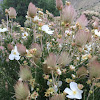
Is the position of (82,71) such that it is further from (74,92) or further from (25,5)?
(25,5)

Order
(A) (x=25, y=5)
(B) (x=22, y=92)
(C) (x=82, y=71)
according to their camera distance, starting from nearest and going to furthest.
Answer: (B) (x=22, y=92)
(C) (x=82, y=71)
(A) (x=25, y=5)

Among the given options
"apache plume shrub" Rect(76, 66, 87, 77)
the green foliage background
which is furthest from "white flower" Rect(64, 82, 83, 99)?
the green foliage background

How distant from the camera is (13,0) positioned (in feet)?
45.5

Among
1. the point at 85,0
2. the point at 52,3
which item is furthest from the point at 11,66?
the point at 85,0

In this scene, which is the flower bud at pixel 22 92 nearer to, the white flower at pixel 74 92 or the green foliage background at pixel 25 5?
the white flower at pixel 74 92

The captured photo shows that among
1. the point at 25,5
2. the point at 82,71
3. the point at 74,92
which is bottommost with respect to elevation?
the point at 74,92

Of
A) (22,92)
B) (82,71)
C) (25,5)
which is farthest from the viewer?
(25,5)

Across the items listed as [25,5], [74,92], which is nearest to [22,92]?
[74,92]

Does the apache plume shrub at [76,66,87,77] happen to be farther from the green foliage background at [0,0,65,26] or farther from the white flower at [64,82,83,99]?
the green foliage background at [0,0,65,26]

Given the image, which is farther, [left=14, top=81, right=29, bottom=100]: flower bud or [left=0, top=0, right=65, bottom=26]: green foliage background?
[left=0, top=0, right=65, bottom=26]: green foliage background

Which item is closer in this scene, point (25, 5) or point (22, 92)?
point (22, 92)

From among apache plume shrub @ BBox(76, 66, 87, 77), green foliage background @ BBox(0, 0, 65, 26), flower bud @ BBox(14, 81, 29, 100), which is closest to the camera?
flower bud @ BBox(14, 81, 29, 100)

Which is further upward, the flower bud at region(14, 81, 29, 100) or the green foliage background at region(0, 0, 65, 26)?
the green foliage background at region(0, 0, 65, 26)

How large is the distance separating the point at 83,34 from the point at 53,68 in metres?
0.27
